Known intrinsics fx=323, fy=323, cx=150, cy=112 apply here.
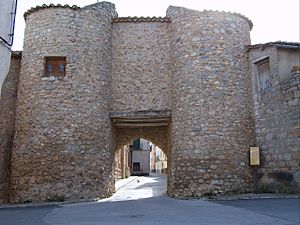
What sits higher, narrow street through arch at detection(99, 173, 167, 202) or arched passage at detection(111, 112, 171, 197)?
arched passage at detection(111, 112, 171, 197)

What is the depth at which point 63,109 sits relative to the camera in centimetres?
1018

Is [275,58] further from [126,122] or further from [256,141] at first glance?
[126,122]

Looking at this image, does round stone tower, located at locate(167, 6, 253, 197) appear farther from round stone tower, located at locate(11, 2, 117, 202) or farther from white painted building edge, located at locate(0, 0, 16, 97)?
white painted building edge, located at locate(0, 0, 16, 97)

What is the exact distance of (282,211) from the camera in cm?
629

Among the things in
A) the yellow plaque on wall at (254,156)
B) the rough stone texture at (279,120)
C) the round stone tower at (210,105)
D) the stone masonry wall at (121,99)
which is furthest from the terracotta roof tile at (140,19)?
the yellow plaque on wall at (254,156)

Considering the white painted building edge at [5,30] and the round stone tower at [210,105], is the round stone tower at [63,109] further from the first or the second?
the white painted building edge at [5,30]

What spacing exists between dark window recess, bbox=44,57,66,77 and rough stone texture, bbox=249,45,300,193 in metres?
6.33

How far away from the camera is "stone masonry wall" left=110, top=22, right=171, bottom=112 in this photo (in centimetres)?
1134

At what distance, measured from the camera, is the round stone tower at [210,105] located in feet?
32.8

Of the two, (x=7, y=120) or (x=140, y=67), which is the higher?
(x=140, y=67)

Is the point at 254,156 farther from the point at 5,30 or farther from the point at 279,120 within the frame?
the point at 5,30

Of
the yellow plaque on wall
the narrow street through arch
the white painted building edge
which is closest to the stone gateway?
the yellow plaque on wall

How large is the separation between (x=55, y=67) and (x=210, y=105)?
522 centimetres

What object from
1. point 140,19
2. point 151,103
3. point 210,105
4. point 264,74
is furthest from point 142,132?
point 264,74
